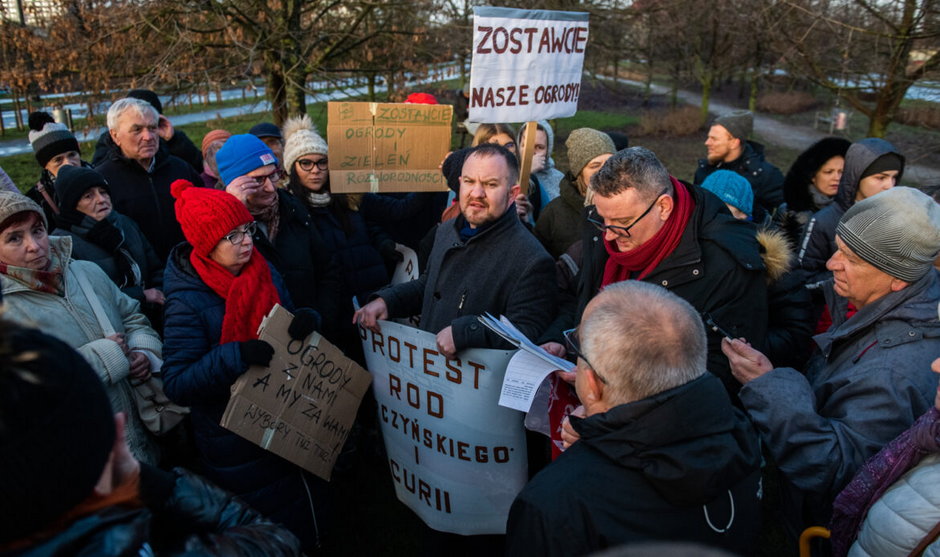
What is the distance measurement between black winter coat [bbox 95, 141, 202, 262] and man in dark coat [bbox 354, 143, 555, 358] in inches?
85.5

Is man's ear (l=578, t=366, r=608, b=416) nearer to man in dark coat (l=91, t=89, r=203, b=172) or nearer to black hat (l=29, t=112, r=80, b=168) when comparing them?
black hat (l=29, t=112, r=80, b=168)

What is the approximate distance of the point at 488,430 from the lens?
2705 millimetres

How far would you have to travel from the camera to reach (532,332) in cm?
Answer: 280

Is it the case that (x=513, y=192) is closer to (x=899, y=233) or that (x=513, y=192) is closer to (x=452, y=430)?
(x=452, y=430)

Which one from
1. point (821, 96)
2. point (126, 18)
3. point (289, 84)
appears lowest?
point (821, 96)

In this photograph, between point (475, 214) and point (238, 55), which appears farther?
point (238, 55)

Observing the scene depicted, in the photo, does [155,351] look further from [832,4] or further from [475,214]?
[832,4]

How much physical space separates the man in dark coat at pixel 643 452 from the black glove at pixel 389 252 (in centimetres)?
276

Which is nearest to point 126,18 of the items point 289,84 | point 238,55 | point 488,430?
point 238,55

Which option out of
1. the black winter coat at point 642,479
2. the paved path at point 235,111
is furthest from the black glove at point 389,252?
the paved path at point 235,111

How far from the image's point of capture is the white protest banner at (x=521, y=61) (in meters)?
3.54

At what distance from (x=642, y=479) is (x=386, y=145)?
3000 mm

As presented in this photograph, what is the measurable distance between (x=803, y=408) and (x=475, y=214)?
1571 mm

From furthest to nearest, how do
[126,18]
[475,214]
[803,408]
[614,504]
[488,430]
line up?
[126,18] < [475,214] < [488,430] < [803,408] < [614,504]
